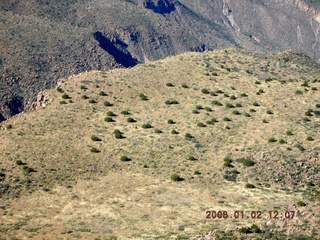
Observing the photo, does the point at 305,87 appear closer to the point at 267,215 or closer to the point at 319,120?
the point at 319,120

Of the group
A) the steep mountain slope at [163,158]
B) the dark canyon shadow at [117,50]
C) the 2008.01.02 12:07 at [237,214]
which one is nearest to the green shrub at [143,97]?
the steep mountain slope at [163,158]

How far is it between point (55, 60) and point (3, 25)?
61.0 feet

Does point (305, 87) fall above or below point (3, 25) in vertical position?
above

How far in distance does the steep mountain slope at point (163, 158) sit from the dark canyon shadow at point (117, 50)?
318 ft

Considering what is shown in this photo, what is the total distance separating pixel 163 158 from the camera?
53219 mm

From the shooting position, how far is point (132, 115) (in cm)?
6316

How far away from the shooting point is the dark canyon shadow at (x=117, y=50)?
571 ft

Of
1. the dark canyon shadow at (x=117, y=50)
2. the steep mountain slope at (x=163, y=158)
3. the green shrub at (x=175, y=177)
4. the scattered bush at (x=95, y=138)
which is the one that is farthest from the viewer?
the dark canyon shadow at (x=117, y=50)

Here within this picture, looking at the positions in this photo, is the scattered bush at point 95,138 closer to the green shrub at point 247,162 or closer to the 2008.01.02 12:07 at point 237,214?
the green shrub at point 247,162

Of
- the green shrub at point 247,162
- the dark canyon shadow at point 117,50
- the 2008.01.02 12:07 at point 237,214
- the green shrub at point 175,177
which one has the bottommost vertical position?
the dark canyon shadow at point 117,50

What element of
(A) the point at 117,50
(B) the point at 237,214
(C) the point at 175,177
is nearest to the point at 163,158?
(C) the point at 175,177

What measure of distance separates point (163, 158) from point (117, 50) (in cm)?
13775

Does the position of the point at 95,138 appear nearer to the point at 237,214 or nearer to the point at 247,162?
the point at 247,162

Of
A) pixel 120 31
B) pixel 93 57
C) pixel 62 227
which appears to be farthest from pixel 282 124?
pixel 120 31
